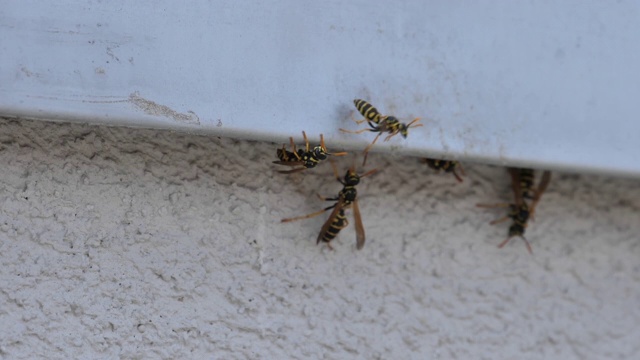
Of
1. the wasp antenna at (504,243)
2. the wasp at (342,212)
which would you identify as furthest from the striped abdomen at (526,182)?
the wasp at (342,212)

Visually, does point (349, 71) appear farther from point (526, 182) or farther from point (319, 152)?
point (526, 182)

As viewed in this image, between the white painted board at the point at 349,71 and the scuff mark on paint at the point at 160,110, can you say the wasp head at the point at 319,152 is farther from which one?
the scuff mark on paint at the point at 160,110

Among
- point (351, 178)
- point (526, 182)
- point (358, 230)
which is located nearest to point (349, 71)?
point (351, 178)

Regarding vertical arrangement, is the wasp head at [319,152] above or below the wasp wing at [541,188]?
above

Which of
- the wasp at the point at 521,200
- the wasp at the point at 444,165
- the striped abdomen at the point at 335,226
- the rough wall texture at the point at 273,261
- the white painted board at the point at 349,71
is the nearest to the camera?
the white painted board at the point at 349,71

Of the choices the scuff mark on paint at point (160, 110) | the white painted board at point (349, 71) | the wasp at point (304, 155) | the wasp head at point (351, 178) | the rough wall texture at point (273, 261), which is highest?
the white painted board at point (349, 71)
